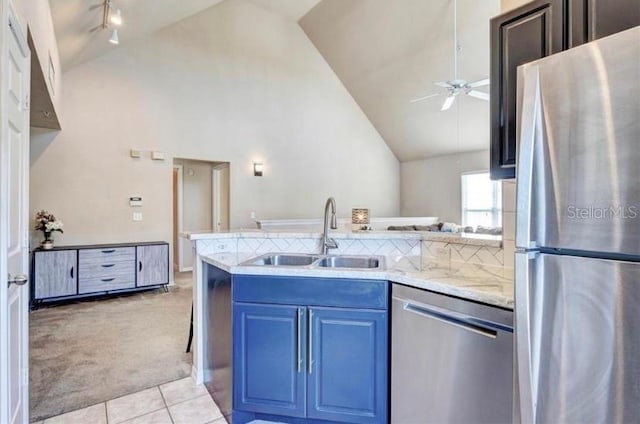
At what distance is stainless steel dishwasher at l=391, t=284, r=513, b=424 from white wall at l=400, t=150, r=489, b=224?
23.7 feet

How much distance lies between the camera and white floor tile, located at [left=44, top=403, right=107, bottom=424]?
1978 millimetres

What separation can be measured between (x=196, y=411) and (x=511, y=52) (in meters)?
2.49

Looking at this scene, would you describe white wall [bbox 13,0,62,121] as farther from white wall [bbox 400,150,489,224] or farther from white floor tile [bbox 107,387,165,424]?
white wall [bbox 400,150,489,224]

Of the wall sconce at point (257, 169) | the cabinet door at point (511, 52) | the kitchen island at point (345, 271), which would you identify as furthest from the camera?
the wall sconce at point (257, 169)

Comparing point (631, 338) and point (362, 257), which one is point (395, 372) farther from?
point (631, 338)

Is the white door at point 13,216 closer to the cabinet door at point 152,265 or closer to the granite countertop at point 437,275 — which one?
the granite countertop at point 437,275

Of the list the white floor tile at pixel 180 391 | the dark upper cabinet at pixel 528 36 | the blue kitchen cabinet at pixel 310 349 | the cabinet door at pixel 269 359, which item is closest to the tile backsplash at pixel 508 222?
the dark upper cabinet at pixel 528 36

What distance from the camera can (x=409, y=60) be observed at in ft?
21.1

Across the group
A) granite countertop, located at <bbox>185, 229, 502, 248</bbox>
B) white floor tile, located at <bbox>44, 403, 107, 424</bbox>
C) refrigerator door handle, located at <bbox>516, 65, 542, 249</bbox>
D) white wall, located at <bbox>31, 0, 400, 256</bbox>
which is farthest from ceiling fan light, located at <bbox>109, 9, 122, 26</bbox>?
refrigerator door handle, located at <bbox>516, 65, 542, 249</bbox>

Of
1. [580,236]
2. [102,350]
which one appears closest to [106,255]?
[102,350]

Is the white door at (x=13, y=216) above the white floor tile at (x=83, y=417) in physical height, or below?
above

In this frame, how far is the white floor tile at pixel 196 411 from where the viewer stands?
199 cm

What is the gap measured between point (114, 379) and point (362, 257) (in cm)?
198

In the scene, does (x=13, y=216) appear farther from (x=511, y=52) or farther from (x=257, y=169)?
(x=257, y=169)
